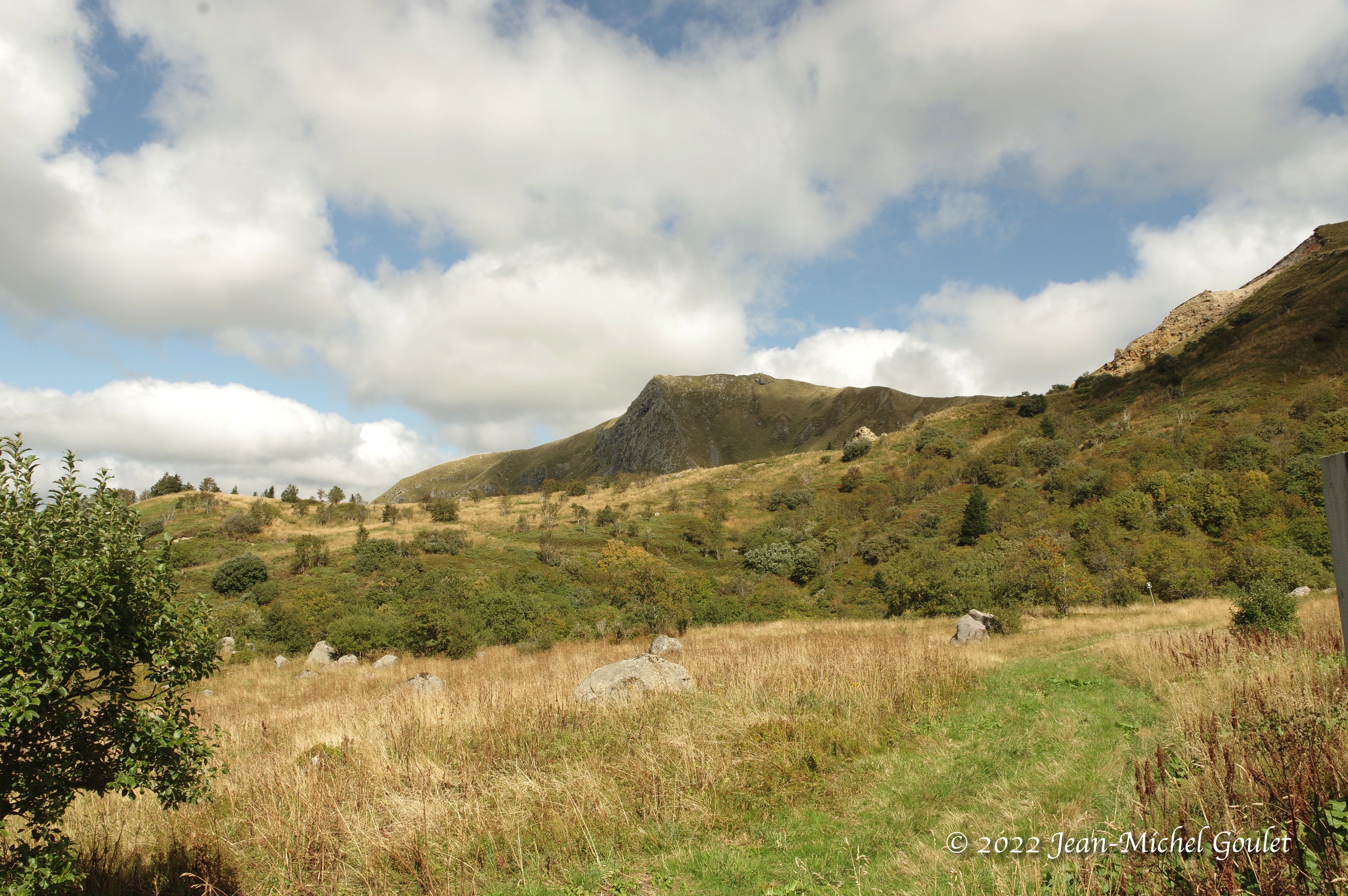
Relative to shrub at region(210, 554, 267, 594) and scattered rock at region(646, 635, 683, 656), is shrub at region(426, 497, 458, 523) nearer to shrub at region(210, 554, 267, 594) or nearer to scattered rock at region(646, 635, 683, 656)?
shrub at region(210, 554, 267, 594)

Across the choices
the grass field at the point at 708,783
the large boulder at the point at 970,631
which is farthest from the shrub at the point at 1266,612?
the large boulder at the point at 970,631

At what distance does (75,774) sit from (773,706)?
7644 mm

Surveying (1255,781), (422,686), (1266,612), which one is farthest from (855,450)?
(1255,781)

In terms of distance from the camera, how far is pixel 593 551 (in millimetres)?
45312

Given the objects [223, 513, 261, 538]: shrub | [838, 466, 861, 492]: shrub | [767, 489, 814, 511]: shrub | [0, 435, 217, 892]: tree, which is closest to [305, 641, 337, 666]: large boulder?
[0, 435, 217, 892]: tree

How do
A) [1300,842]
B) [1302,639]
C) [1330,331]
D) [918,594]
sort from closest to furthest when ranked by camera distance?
[1300,842]
[1302,639]
[918,594]
[1330,331]

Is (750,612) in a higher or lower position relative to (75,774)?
lower

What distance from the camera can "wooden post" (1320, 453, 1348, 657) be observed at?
8.89 feet

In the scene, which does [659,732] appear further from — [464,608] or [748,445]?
[748,445]

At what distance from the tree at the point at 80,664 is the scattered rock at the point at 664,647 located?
43.1 feet

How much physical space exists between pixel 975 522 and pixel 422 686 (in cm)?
4015

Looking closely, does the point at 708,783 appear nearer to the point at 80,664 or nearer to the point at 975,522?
the point at 80,664

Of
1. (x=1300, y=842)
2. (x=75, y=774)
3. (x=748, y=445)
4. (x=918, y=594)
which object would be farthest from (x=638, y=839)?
(x=748, y=445)

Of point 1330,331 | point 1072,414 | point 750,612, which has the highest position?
point 1330,331
